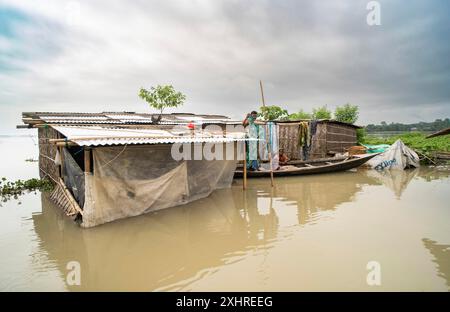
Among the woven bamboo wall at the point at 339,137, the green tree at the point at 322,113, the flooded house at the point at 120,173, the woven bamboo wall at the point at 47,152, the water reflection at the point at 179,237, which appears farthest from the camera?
the green tree at the point at 322,113

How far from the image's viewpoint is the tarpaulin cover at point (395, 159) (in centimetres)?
1373

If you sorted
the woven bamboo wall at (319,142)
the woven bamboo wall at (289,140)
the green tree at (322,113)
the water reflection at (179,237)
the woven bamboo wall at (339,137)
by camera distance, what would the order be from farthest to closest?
1. the green tree at (322,113)
2. the woven bamboo wall at (339,137)
3. the woven bamboo wall at (319,142)
4. the woven bamboo wall at (289,140)
5. the water reflection at (179,237)

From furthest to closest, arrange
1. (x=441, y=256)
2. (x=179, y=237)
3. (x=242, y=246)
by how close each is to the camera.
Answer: (x=179, y=237), (x=242, y=246), (x=441, y=256)

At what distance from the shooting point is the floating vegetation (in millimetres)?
8341

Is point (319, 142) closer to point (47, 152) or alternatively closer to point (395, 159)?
point (395, 159)

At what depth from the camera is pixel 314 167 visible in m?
11.5

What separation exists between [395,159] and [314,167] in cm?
564

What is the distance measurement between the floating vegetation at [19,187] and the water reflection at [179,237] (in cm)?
124

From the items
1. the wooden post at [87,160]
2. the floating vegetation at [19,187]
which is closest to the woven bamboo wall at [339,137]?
the wooden post at [87,160]

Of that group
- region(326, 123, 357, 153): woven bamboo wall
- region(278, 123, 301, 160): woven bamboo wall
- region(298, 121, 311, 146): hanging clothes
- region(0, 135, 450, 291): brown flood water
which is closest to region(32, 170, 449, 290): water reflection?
region(0, 135, 450, 291): brown flood water

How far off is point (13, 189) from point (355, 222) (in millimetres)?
10510

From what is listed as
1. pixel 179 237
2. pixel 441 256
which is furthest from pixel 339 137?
pixel 179 237

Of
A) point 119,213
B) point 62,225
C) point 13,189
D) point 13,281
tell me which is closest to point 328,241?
point 119,213

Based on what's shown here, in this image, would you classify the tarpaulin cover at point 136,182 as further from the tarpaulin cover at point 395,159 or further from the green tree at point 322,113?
the green tree at point 322,113
